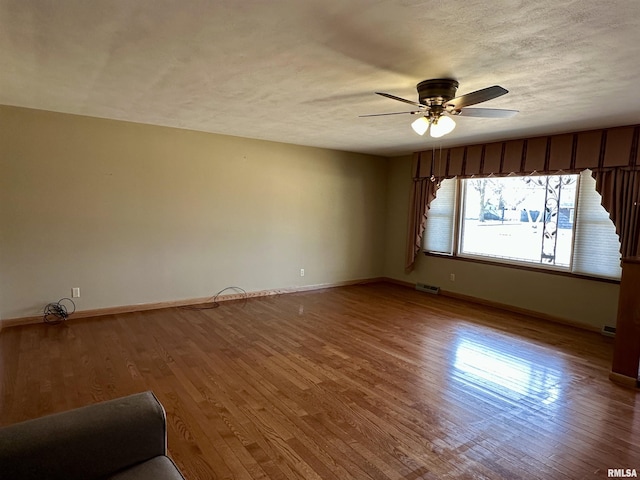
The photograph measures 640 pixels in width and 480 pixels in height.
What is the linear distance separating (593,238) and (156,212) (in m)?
5.46

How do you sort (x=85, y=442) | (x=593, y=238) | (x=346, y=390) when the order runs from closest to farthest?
(x=85, y=442) → (x=346, y=390) → (x=593, y=238)

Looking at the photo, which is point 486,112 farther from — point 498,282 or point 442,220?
point 442,220

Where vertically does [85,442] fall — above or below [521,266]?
below

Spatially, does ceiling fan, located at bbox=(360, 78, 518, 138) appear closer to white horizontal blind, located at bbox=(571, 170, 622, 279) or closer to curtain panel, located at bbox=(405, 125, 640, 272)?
curtain panel, located at bbox=(405, 125, 640, 272)

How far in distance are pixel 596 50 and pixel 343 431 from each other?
2773mm

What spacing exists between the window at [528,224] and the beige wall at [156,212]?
5.50 ft

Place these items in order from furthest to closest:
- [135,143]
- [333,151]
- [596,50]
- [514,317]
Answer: [333,151] < [514,317] < [135,143] < [596,50]

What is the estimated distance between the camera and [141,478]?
4.23 ft

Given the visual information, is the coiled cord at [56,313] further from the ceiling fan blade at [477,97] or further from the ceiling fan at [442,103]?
the ceiling fan blade at [477,97]

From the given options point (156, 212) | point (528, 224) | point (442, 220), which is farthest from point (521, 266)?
point (156, 212)

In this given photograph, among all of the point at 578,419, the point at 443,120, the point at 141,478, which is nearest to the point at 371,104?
the point at 443,120

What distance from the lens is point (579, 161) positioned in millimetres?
4398

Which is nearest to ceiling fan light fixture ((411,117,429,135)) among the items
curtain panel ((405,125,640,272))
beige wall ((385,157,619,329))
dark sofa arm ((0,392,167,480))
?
curtain panel ((405,125,640,272))

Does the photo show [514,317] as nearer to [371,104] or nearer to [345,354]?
[345,354]
